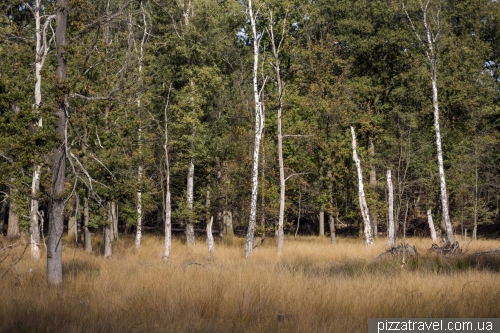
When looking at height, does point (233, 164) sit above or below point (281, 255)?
above

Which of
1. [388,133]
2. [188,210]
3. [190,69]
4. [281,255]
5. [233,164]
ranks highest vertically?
[190,69]

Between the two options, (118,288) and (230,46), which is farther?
(230,46)

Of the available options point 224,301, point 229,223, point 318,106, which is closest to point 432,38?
point 318,106

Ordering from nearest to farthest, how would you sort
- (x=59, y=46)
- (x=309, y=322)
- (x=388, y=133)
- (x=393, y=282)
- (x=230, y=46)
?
(x=309, y=322) < (x=59, y=46) < (x=393, y=282) < (x=230, y=46) < (x=388, y=133)

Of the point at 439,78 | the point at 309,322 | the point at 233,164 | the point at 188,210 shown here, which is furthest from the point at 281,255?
the point at 439,78

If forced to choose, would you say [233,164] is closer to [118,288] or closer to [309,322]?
[118,288]

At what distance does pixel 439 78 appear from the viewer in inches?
1021

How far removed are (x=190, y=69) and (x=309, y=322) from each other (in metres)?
18.2

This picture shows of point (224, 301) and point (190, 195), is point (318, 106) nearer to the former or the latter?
point (190, 195)

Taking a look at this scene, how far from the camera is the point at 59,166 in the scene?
831 centimetres

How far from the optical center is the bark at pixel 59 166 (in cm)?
819

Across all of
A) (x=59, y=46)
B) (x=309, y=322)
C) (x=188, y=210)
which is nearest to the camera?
(x=309, y=322)

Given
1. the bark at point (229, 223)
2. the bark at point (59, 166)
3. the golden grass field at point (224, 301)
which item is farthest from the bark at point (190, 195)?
the bark at point (59, 166)

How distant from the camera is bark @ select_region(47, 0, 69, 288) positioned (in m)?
8.19
